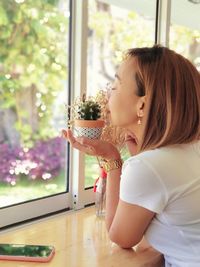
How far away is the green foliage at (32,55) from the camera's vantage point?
1.43 meters

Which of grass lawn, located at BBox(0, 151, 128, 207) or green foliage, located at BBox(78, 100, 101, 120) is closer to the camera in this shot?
green foliage, located at BBox(78, 100, 101, 120)

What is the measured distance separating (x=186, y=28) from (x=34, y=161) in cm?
149

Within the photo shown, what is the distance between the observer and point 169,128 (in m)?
1.01

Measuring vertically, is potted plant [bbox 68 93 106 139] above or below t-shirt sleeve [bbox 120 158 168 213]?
above

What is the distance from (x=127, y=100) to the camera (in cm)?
108

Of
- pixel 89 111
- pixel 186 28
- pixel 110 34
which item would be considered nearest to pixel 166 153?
pixel 89 111

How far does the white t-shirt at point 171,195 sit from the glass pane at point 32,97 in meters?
0.61

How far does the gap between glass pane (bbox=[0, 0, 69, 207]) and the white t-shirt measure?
2.01 feet

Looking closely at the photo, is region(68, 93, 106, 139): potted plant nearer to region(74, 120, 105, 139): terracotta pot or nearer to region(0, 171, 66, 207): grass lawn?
region(74, 120, 105, 139): terracotta pot

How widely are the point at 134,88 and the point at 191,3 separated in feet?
5.56

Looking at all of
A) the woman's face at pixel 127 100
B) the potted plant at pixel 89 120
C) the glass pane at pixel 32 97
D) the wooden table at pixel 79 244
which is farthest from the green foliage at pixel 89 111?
the wooden table at pixel 79 244

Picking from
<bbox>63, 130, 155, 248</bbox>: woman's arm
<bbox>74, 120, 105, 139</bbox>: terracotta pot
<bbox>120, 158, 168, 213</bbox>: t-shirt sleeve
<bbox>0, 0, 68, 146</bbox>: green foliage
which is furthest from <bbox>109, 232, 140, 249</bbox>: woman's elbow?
<bbox>0, 0, 68, 146</bbox>: green foliage

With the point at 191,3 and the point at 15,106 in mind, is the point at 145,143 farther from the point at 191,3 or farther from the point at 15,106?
the point at 191,3

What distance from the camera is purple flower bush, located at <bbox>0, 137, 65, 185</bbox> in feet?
4.73
